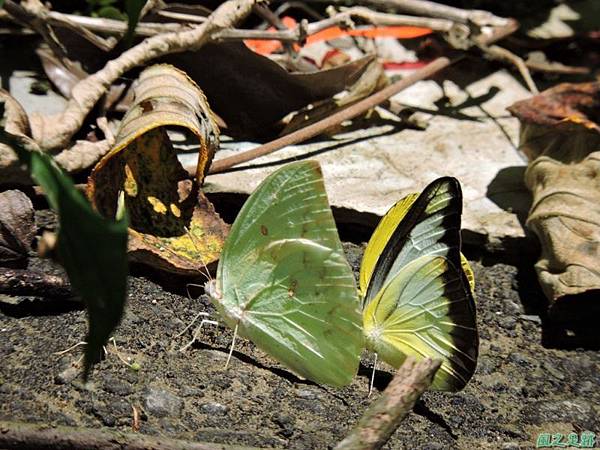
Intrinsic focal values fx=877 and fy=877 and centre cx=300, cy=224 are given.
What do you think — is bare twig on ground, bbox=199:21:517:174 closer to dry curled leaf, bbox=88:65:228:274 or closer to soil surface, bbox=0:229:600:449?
dry curled leaf, bbox=88:65:228:274

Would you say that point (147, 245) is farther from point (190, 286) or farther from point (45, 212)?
point (45, 212)

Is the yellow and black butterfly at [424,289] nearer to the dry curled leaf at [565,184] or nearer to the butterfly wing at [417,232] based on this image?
the butterfly wing at [417,232]

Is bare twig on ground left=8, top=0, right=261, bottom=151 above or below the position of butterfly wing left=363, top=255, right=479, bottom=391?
above

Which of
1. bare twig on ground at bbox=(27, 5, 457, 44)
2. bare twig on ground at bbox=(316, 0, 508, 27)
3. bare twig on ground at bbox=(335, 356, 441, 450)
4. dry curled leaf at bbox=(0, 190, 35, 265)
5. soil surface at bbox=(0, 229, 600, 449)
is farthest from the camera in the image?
bare twig on ground at bbox=(316, 0, 508, 27)

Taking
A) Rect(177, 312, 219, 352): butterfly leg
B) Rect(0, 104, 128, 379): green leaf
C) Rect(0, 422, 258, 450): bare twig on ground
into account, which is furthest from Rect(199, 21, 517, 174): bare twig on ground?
Rect(0, 104, 128, 379): green leaf

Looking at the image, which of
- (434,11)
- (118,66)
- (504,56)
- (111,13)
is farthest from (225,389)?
(504,56)

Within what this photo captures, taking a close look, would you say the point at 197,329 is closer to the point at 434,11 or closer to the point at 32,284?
the point at 32,284
